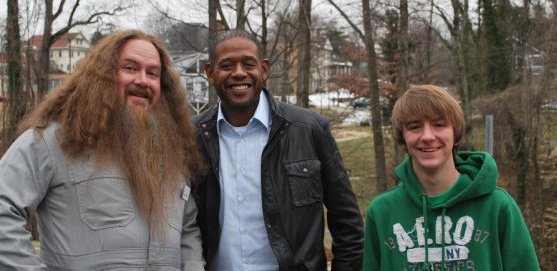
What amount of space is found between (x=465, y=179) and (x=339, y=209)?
30.6 inches

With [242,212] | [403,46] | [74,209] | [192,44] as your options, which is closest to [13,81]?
[192,44]

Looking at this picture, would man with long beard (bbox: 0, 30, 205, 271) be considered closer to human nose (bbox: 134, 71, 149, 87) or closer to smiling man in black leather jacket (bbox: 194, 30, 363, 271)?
human nose (bbox: 134, 71, 149, 87)

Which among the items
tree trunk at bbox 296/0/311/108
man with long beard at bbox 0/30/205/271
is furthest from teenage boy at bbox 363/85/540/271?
tree trunk at bbox 296/0/311/108

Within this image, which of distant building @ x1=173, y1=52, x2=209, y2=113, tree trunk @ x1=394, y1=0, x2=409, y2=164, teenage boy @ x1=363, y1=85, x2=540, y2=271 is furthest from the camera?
tree trunk @ x1=394, y1=0, x2=409, y2=164

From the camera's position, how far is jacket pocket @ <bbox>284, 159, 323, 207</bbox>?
3180 mm

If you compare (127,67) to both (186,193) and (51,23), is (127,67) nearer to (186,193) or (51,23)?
(186,193)

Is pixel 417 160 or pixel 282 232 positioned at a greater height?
pixel 417 160

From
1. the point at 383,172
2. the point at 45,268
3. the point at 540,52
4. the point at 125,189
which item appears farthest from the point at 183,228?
the point at 540,52

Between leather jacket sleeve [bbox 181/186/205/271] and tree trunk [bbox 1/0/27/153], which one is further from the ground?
tree trunk [bbox 1/0/27/153]

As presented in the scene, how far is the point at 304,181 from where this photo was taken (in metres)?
3.20

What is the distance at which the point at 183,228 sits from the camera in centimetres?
311

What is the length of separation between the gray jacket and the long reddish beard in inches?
2.3

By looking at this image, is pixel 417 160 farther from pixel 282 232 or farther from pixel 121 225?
pixel 121 225

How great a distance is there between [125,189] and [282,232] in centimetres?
76
